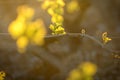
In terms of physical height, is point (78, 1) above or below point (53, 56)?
above

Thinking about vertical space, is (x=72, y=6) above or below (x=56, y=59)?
above

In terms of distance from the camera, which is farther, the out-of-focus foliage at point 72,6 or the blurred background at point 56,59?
the out-of-focus foliage at point 72,6

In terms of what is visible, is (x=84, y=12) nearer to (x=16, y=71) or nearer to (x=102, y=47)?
(x=102, y=47)

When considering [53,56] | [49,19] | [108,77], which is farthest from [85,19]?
[53,56]

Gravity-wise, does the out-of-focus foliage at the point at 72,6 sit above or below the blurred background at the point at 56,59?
above

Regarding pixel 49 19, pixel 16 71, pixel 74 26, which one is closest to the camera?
pixel 16 71

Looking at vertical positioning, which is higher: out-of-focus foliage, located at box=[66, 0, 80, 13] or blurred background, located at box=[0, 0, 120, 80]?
out-of-focus foliage, located at box=[66, 0, 80, 13]

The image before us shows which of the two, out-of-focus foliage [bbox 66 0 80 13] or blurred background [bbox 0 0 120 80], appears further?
out-of-focus foliage [bbox 66 0 80 13]

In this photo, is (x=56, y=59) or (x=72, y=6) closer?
(x=56, y=59)
